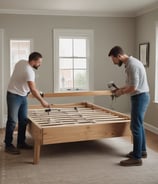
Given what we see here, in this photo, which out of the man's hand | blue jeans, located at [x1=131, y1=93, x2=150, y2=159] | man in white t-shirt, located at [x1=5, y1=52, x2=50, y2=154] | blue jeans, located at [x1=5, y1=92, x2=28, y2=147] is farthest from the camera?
blue jeans, located at [x1=5, y1=92, x2=28, y2=147]

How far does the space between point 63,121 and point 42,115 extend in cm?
65

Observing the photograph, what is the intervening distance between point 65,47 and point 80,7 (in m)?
0.96

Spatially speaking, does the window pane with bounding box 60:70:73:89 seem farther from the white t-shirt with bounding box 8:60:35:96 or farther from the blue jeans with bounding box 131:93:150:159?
the blue jeans with bounding box 131:93:150:159

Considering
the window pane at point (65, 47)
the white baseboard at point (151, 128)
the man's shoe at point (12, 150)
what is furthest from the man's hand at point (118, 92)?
the window pane at point (65, 47)

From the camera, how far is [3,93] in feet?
19.8

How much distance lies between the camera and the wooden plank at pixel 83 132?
371 cm

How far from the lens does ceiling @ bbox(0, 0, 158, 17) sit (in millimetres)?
5301

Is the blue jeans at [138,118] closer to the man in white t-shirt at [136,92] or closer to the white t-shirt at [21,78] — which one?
the man in white t-shirt at [136,92]

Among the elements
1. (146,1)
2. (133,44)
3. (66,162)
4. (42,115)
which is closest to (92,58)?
(133,44)

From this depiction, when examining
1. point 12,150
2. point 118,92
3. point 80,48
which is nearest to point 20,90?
point 12,150

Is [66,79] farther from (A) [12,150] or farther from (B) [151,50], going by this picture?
(A) [12,150]

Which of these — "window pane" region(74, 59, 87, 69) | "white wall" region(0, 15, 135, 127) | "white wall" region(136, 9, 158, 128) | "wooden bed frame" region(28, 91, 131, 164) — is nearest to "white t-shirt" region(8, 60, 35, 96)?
"wooden bed frame" region(28, 91, 131, 164)

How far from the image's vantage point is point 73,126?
3.82 metres

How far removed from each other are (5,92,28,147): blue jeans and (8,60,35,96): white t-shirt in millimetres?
80
